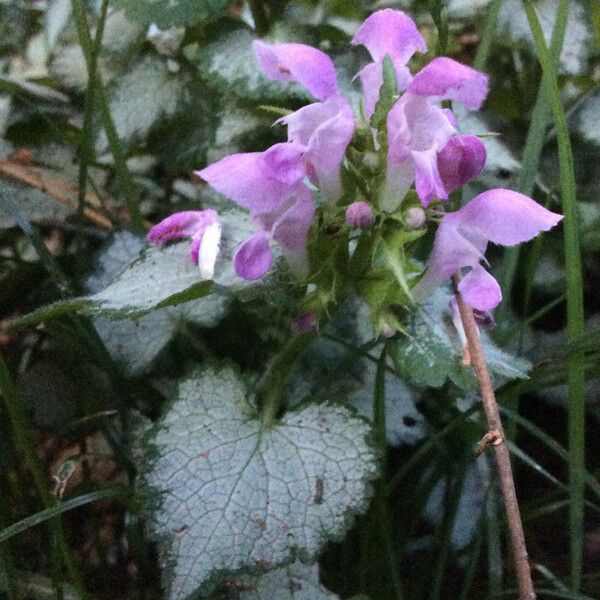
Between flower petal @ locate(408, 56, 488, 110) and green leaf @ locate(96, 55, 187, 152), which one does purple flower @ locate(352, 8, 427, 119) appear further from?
green leaf @ locate(96, 55, 187, 152)

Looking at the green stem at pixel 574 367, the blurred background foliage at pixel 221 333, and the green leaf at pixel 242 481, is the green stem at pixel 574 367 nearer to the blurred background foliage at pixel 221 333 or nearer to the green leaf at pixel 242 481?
the blurred background foliage at pixel 221 333

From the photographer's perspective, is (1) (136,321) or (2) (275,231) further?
(1) (136,321)

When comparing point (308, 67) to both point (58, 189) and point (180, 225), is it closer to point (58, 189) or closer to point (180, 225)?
point (180, 225)

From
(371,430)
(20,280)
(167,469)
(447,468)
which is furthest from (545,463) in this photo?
(20,280)

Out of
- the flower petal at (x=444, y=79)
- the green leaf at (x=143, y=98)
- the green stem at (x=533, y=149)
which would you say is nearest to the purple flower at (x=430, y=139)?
the flower petal at (x=444, y=79)

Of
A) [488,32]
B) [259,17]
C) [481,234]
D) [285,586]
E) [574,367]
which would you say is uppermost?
[259,17]

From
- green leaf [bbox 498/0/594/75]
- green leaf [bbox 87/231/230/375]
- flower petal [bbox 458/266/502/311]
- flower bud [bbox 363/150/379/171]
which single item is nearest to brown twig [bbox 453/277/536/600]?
flower petal [bbox 458/266/502/311]

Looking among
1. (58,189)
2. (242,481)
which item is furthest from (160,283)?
(58,189)
